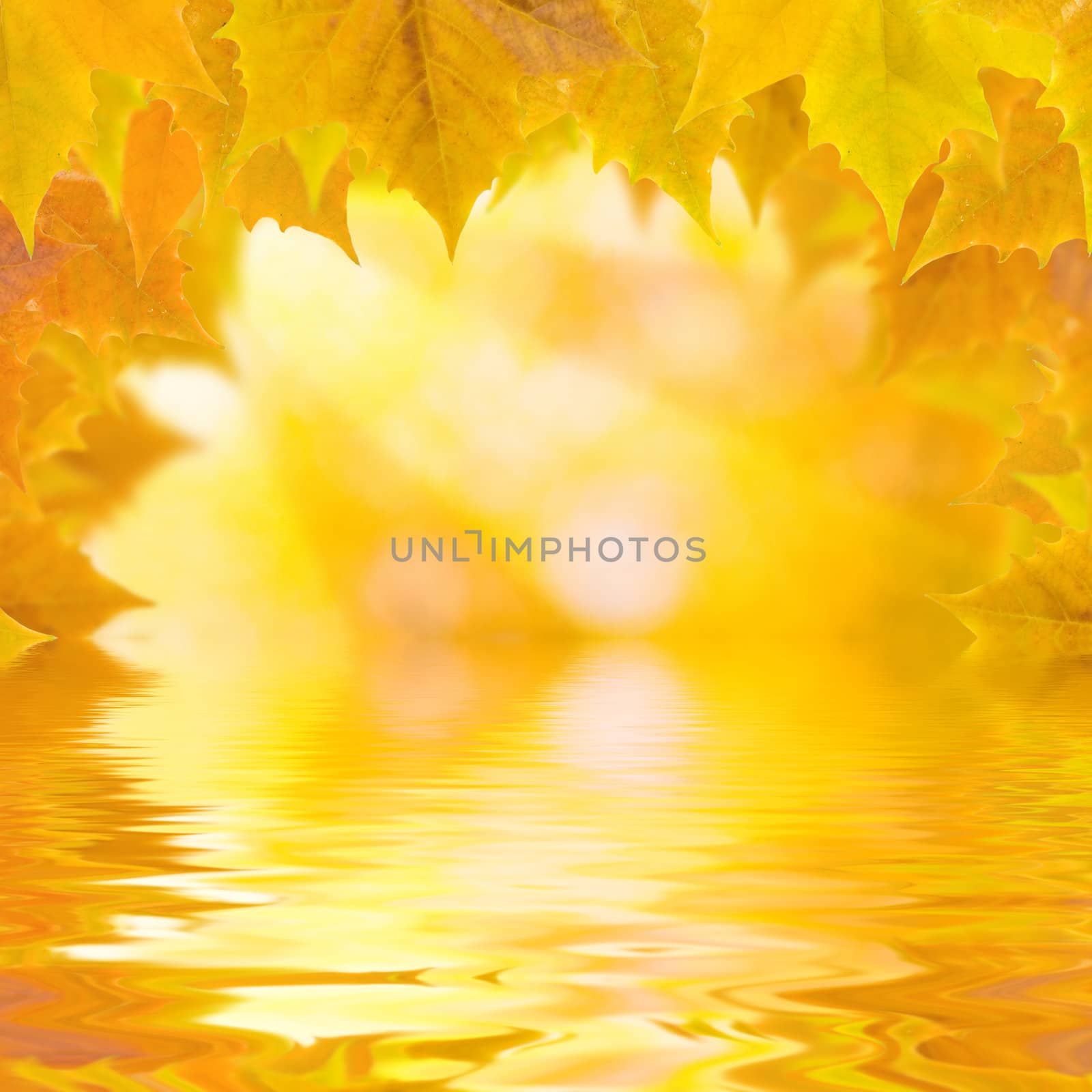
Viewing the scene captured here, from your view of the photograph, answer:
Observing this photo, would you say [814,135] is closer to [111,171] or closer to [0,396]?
[111,171]

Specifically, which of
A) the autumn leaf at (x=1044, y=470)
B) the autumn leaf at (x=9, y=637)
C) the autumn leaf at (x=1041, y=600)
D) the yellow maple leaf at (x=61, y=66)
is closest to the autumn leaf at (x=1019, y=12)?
the yellow maple leaf at (x=61, y=66)

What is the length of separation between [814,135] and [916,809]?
0.25m

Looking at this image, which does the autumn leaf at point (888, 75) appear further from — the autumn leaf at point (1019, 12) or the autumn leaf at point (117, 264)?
the autumn leaf at point (117, 264)

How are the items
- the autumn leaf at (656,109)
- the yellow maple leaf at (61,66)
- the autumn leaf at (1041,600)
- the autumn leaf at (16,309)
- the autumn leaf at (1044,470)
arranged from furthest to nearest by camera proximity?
1. the autumn leaf at (1044,470)
2. the autumn leaf at (1041,600)
3. the autumn leaf at (16,309)
4. the autumn leaf at (656,109)
5. the yellow maple leaf at (61,66)

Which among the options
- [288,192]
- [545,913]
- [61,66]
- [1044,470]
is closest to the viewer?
[545,913]

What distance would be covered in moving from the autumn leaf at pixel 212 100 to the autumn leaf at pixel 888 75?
0.26m

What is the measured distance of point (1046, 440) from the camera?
1257mm

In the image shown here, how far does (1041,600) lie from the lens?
1056 mm

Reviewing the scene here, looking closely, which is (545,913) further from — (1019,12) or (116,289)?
(116,289)

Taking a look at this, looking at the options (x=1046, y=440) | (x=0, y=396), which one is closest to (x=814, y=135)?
(x=0, y=396)

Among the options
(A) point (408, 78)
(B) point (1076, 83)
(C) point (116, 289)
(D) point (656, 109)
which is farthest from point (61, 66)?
(C) point (116, 289)

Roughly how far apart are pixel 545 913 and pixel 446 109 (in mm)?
295

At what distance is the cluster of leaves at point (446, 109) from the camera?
0.44 m

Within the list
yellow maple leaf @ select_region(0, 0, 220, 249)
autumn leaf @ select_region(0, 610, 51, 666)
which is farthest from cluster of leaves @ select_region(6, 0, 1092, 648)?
autumn leaf @ select_region(0, 610, 51, 666)
